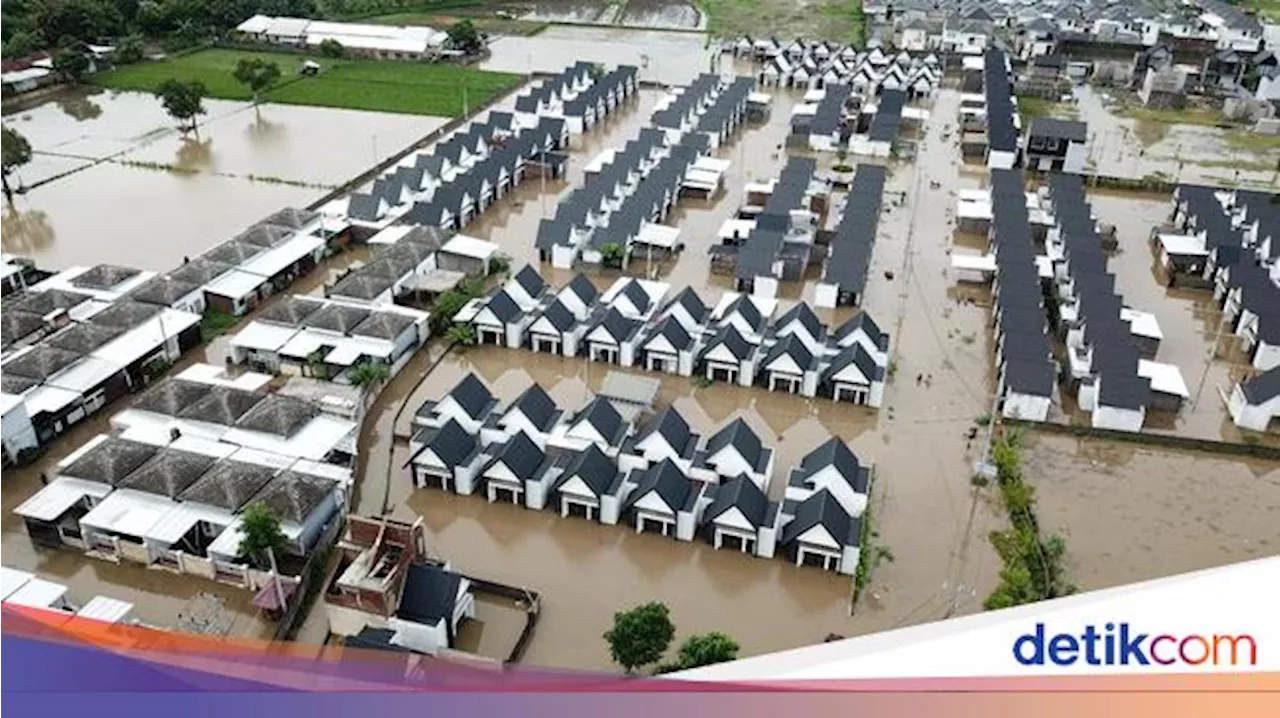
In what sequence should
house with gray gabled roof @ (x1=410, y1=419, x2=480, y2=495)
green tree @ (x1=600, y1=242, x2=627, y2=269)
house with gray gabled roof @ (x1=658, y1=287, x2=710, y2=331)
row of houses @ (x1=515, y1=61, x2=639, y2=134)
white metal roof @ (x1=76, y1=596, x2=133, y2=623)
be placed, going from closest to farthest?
white metal roof @ (x1=76, y1=596, x2=133, y2=623) → house with gray gabled roof @ (x1=410, y1=419, x2=480, y2=495) → house with gray gabled roof @ (x1=658, y1=287, x2=710, y2=331) → green tree @ (x1=600, y1=242, x2=627, y2=269) → row of houses @ (x1=515, y1=61, x2=639, y2=134)

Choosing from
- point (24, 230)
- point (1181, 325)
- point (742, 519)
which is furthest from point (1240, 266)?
point (24, 230)

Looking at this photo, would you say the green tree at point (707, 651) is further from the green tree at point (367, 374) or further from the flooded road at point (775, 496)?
the green tree at point (367, 374)

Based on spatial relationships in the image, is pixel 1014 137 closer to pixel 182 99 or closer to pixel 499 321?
pixel 499 321

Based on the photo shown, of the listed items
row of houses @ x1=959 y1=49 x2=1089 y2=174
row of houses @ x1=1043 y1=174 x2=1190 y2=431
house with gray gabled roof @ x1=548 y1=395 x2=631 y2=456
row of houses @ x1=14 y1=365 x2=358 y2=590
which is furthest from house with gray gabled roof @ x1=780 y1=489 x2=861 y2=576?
row of houses @ x1=959 y1=49 x2=1089 y2=174

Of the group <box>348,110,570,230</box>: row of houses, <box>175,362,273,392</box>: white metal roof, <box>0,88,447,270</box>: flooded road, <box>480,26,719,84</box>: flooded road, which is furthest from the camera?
<box>480,26,719,84</box>: flooded road

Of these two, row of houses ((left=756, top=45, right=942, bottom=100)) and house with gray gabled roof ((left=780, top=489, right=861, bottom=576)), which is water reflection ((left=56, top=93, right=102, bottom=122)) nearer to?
row of houses ((left=756, top=45, right=942, bottom=100))

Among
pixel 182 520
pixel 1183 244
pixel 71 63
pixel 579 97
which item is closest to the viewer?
pixel 182 520

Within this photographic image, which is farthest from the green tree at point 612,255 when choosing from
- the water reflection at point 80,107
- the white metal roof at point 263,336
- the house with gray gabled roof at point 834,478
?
the water reflection at point 80,107
